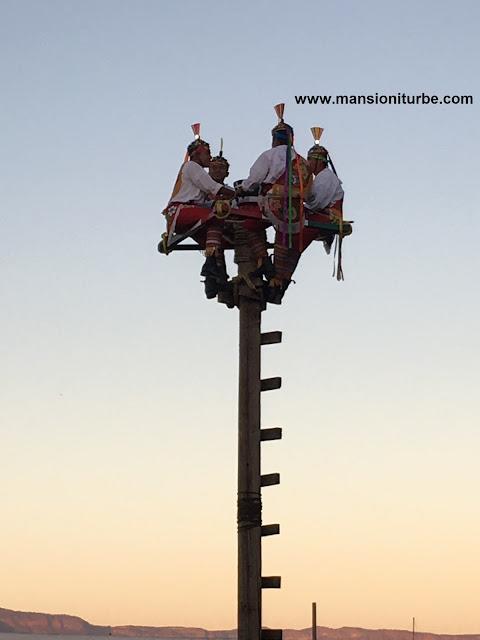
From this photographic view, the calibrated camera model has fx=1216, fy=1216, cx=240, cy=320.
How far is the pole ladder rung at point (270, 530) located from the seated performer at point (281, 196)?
3.07 metres

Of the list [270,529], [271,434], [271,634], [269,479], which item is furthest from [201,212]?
[271,634]

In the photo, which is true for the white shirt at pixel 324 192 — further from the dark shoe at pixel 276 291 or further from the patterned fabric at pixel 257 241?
the dark shoe at pixel 276 291

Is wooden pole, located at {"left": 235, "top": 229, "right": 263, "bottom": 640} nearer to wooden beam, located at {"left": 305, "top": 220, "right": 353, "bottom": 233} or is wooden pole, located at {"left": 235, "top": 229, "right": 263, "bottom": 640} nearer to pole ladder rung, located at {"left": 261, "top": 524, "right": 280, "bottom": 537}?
pole ladder rung, located at {"left": 261, "top": 524, "right": 280, "bottom": 537}

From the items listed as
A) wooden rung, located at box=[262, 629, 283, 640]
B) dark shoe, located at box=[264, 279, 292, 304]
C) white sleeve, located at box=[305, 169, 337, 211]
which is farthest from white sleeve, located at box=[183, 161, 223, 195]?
wooden rung, located at box=[262, 629, 283, 640]

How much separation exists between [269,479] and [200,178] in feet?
14.0

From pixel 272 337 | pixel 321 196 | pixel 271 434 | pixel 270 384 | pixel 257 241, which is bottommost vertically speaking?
pixel 271 434

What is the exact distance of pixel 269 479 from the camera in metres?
16.1

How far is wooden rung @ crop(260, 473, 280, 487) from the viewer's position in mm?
16062

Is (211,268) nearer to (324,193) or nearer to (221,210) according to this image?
(221,210)

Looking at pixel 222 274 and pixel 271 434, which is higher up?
pixel 222 274

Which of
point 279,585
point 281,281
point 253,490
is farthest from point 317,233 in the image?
point 279,585

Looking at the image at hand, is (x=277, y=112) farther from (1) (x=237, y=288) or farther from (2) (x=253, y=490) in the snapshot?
(2) (x=253, y=490)

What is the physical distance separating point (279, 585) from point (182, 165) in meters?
6.01

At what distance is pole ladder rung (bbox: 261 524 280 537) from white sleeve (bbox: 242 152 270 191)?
15.0ft
